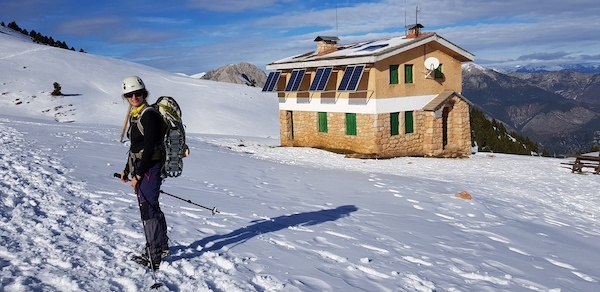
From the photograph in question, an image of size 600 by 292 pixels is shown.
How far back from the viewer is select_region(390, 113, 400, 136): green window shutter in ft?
77.2

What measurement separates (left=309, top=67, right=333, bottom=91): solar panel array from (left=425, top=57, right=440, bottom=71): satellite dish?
Result: 4.84m

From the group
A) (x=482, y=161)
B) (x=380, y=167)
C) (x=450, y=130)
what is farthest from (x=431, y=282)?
(x=450, y=130)

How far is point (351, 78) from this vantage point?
2233 cm

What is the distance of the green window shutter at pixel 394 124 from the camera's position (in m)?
23.5

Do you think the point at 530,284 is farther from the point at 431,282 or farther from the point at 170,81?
the point at 170,81

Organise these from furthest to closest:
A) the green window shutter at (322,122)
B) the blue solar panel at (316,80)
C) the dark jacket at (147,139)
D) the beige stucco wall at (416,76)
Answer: the green window shutter at (322,122) < the blue solar panel at (316,80) < the beige stucco wall at (416,76) < the dark jacket at (147,139)

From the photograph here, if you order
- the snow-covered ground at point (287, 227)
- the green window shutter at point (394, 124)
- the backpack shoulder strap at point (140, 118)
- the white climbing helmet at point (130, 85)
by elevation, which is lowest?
the snow-covered ground at point (287, 227)

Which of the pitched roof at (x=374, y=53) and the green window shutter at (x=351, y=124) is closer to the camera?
the pitched roof at (x=374, y=53)

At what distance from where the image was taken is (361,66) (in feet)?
74.0

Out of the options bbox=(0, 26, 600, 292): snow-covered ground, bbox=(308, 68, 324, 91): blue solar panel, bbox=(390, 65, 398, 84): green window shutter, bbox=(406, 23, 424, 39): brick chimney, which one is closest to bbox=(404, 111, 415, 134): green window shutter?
bbox=(390, 65, 398, 84): green window shutter

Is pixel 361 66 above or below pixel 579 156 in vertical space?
above

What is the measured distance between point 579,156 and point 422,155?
7.02 m

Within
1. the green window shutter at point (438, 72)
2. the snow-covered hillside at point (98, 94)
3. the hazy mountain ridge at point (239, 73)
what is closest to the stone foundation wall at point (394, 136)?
the green window shutter at point (438, 72)

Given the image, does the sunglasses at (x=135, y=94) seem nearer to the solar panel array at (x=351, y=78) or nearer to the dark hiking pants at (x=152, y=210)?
the dark hiking pants at (x=152, y=210)
